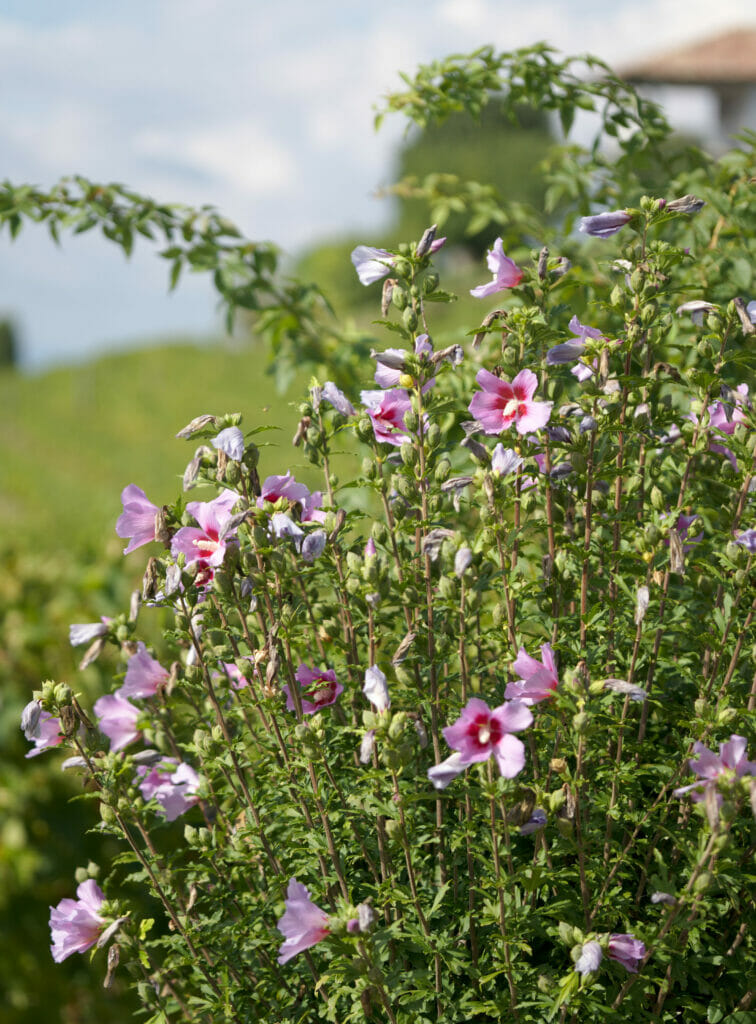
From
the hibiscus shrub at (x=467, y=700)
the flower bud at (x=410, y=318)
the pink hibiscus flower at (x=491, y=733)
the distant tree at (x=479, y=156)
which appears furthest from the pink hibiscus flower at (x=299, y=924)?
the distant tree at (x=479, y=156)

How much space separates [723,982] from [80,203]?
2.76 meters

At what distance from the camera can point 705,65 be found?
23.8 metres

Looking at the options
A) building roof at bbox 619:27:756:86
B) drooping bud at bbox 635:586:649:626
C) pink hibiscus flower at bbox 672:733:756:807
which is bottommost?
pink hibiscus flower at bbox 672:733:756:807

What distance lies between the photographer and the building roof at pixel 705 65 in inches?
928

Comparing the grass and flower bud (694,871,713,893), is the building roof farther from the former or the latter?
flower bud (694,871,713,893)

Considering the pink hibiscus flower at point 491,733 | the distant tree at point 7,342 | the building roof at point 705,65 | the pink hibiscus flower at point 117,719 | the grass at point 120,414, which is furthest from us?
the distant tree at point 7,342

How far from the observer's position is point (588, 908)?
1.58 meters

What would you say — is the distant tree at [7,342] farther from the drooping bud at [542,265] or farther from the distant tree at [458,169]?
the drooping bud at [542,265]

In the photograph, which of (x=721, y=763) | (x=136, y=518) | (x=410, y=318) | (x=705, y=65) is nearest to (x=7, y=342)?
(x=705, y=65)

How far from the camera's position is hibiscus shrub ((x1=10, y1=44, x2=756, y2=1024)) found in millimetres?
1528

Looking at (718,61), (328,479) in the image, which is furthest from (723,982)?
(718,61)

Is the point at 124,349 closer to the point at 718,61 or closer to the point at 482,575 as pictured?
the point at 718,61

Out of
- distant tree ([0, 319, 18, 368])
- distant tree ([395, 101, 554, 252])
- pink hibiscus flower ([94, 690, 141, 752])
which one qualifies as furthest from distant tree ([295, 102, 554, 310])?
pink hibiscus flower ([94, 690, 141, 752])

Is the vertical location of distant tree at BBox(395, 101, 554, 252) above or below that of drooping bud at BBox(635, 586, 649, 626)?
below
